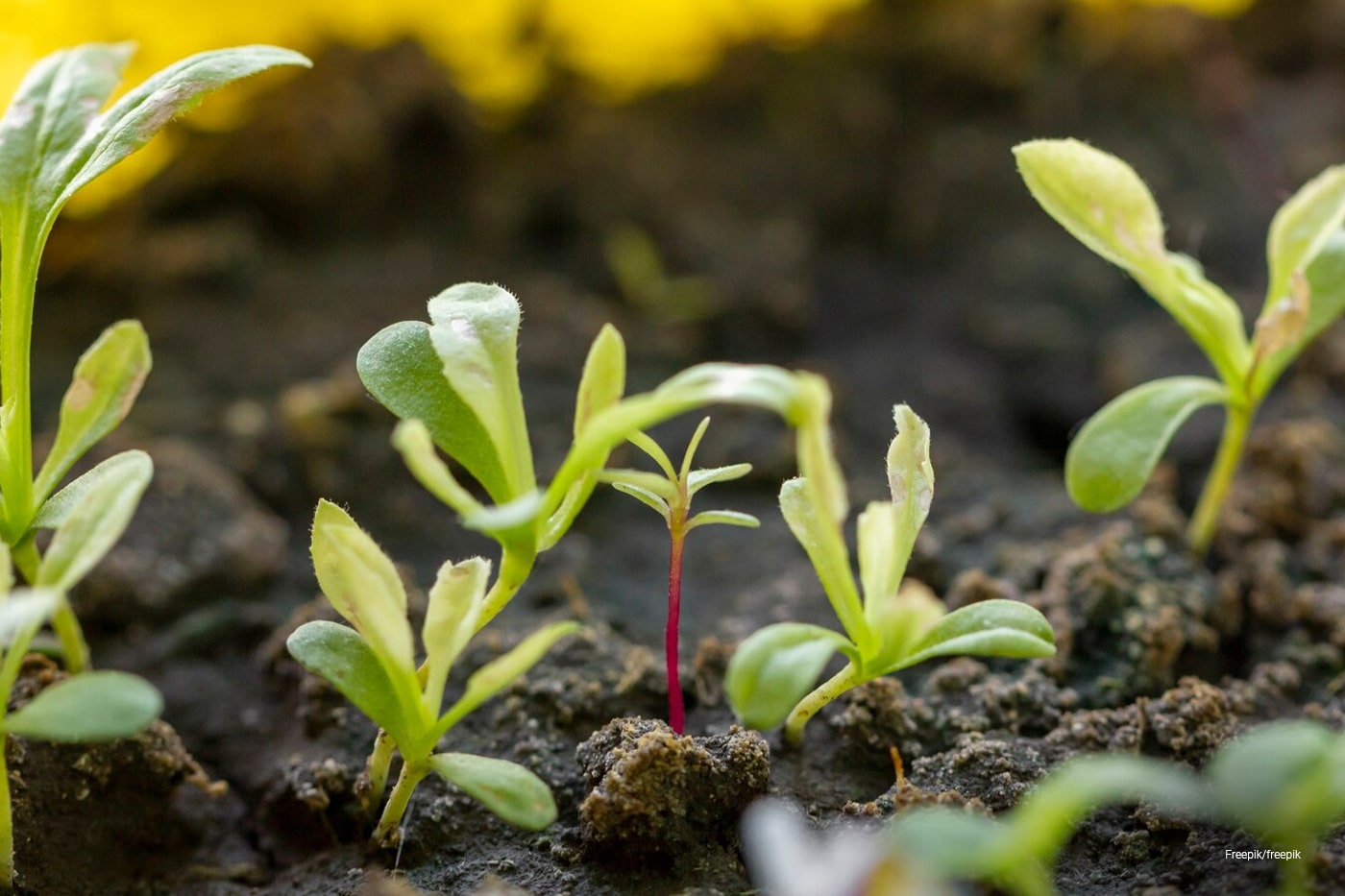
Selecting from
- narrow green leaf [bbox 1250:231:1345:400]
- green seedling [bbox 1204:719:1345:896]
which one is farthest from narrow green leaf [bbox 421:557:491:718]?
narrow green leaf [bbox 1250:231:1345:400]

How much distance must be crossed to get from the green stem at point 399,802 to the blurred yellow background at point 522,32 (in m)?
1.29

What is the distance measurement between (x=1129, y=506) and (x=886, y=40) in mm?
1140

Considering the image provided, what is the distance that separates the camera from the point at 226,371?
5.56ft

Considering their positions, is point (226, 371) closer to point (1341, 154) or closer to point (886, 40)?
point (886, 40)

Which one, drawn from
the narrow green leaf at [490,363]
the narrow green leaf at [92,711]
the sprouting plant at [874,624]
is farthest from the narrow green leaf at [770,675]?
the narrow green leaf at [92,711]

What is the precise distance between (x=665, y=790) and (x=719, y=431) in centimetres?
74

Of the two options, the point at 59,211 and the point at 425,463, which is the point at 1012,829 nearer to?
the point at 425,463

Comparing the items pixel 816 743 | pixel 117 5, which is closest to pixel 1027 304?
pixel 816 743

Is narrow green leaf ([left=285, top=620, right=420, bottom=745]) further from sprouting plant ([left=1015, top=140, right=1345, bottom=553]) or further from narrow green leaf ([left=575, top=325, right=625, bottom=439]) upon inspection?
sprouting plant ([left=1015, top=140, right=1345, bottom=553])

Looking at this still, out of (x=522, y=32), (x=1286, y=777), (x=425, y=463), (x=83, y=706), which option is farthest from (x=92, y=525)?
(x=522, y=32)

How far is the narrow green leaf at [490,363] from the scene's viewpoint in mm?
816

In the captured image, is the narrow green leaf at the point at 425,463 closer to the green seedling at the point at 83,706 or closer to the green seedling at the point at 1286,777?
the green seedling at the point at 83,706

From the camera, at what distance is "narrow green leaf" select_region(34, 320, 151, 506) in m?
0.87

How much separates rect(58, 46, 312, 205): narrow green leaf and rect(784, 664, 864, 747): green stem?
622 millimetres
